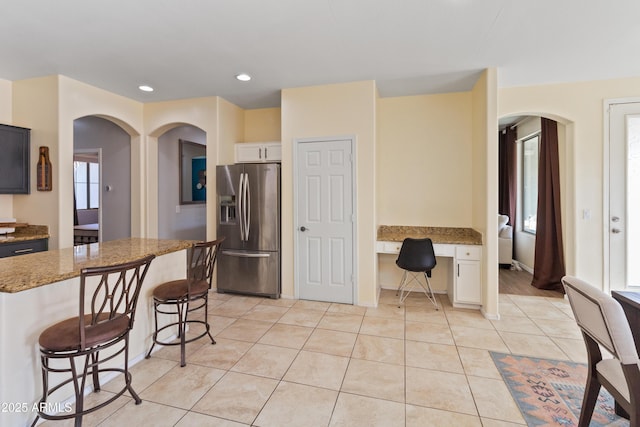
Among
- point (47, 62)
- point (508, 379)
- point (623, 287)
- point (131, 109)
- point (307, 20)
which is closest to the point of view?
point (508, 379)

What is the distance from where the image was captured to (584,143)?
3770 mm

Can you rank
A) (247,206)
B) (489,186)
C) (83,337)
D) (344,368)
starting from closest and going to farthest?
(83,337) → (344,368) → (489,186) → (247,206)

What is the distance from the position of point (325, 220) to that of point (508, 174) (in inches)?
164

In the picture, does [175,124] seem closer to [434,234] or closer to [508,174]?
[434,234]

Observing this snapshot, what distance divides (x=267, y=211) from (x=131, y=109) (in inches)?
100

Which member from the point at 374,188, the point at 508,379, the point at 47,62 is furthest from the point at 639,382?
the point at 47,62

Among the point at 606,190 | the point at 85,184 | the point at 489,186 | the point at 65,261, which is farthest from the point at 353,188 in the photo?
the point at 85,184

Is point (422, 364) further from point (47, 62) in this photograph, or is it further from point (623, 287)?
point (47, 62)

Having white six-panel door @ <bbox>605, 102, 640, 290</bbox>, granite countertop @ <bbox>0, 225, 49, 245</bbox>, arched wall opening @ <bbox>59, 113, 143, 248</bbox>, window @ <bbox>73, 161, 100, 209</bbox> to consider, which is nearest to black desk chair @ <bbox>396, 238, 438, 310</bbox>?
white six-panel door @ <bbox>605, 102, 640, 290</bbox>

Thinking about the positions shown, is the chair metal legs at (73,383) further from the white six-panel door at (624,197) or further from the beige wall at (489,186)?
the white six-panel door at (624,197)

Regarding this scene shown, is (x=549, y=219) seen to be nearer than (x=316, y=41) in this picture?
No

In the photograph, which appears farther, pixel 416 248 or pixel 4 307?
pixel 416 248

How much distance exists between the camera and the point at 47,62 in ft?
10.5

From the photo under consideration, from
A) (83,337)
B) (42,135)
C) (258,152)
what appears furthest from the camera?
(258,152)
